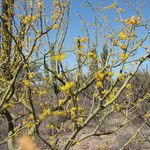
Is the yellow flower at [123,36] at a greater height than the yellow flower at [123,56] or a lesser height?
greater

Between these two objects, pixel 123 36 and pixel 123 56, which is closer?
pixel 123 56

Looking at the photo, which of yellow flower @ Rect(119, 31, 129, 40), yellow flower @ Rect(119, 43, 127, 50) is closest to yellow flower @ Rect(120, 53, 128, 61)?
yellow flower @ Rect(119, 43, 127, 50)

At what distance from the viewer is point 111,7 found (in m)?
6.55

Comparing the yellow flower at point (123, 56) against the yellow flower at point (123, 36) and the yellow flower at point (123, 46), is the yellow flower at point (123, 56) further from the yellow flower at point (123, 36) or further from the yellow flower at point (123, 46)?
the yellow flower at point (123, 36)

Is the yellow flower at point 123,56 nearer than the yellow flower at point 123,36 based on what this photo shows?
Yes

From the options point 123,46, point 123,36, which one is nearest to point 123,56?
point 123,46

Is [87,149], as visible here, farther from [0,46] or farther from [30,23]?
[30,23]

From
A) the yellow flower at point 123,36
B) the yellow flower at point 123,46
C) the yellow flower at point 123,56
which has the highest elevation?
the yellow flower at point 123,36

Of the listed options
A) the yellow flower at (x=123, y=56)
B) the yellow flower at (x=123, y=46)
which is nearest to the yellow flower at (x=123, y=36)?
the yellow flower at (x=123, y=46)

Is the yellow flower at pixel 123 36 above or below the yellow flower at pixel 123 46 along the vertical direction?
above

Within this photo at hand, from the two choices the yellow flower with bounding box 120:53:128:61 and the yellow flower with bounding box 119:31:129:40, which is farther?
the yellow flower with bounding box 119:31:129:40

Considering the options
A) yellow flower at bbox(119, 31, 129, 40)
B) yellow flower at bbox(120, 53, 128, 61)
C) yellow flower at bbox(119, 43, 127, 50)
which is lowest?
yellow flower at bbox(120, 53, 128, 61)

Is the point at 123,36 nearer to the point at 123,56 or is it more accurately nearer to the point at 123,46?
the point at 123,46

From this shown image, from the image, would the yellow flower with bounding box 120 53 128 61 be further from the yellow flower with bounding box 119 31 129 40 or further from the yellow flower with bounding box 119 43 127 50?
the yellow flower with bounding box 119 31 129 40
